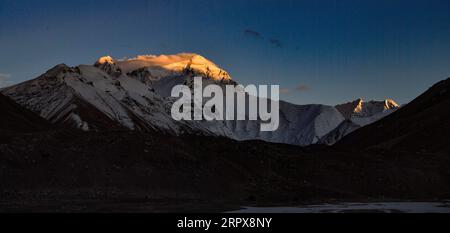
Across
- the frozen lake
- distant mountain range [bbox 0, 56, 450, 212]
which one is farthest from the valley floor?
the frozen lake

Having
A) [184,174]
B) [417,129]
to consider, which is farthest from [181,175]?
[417,129]

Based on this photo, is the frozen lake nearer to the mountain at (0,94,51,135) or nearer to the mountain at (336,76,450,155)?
the mountain at (336,76,450,155)

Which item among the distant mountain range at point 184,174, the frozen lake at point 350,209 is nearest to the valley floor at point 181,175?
the distant mountain range at point 184,174

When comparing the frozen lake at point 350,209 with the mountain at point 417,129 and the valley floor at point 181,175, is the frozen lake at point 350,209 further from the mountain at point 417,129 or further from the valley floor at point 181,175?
the mountain at point 417,129

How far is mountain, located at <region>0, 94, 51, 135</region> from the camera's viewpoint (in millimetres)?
122756

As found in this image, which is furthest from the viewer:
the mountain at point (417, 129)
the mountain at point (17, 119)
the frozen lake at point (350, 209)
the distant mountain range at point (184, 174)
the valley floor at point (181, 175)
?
the mountain at point (17, 119)

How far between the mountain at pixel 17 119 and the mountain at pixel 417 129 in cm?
6229

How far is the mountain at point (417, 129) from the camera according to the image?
10081cm

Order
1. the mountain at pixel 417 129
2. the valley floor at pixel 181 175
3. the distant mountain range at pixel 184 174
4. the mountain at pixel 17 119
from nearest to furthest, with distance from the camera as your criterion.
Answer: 1. the valley floor at pixel 181 175
2. the distant mountain range at pixel 184 174
3. the mountain at pixel 417 129
4. the mountain at pixel 17 119

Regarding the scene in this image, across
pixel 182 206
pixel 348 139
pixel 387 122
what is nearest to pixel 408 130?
pixel 387 122

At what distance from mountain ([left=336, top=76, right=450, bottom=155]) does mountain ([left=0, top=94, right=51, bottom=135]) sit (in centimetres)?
6229

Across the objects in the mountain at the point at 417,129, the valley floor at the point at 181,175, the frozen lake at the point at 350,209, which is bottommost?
the frozen lake at the point at 350,209

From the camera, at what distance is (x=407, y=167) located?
2689 inches

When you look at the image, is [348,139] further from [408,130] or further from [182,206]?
[182,206]
